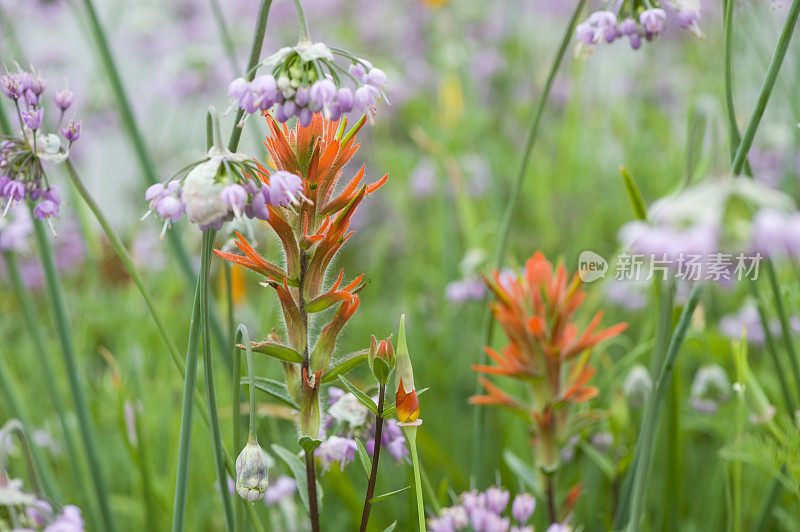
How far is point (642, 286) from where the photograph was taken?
120 cm

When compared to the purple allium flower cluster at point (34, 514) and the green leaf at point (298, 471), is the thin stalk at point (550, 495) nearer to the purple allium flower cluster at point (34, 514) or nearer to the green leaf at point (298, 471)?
the green leaf at point (298, 471)

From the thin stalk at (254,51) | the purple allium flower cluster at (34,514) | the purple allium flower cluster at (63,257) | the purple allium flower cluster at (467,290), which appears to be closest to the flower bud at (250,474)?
the purple allium flower cluster at (34,514)

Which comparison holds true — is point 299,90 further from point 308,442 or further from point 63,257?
point 63,257

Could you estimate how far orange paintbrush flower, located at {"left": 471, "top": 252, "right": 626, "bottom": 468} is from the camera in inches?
30.3

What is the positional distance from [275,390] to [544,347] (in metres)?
0.31

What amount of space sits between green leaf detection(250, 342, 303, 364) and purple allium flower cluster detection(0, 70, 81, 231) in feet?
0.60

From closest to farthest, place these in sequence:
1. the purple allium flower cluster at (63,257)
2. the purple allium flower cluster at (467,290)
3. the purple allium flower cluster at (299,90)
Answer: the purple allium flower cluster at (299,90), the purple allium flower cluster at (467,290), the purple allium flower cluster at (63,257)

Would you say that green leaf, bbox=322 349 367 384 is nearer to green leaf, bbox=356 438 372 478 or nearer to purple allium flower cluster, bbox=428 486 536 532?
green leaf, bbox=356 438 372 478

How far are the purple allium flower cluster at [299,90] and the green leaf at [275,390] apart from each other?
7.8 inches

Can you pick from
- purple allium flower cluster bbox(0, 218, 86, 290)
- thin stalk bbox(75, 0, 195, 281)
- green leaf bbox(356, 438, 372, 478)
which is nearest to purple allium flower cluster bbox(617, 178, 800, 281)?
green leaf bbox(356, 438, 372, 478)

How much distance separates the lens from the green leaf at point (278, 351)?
0.54 m

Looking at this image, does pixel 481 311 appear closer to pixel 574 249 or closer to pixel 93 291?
Result: pixel 574 249

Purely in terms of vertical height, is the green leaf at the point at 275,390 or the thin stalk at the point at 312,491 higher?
the green leaf at the point at 275,390

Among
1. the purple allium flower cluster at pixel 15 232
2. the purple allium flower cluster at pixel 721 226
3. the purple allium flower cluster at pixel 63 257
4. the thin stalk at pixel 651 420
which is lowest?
the thin stalk at pixel 651 420
